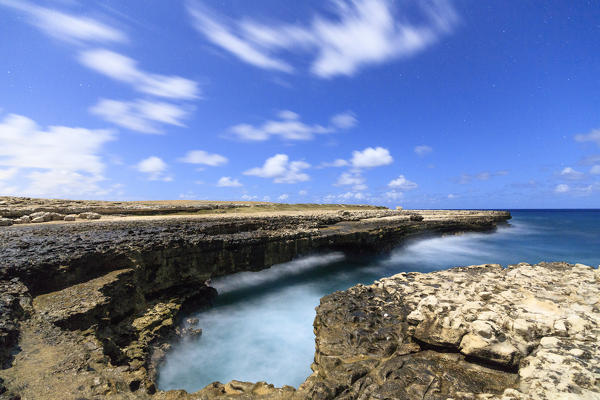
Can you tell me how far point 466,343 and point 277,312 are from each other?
25.9 ft

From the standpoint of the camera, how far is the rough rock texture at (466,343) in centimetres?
346

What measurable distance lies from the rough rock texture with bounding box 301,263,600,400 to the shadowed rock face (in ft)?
0.60

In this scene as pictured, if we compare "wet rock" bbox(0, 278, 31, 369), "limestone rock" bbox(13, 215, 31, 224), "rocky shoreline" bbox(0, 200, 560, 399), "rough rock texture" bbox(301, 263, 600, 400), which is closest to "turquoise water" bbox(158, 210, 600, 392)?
"rocky shoreline" bbox(0, 200, 560, 399)

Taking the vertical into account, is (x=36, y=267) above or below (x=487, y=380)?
above

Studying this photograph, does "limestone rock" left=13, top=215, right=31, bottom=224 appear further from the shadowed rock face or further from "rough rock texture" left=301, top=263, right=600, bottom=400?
"rough rock texture" left=301, top=263, right=600, bottom=400

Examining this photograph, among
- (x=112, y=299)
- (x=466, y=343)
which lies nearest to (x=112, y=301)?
(x=112, y=299)

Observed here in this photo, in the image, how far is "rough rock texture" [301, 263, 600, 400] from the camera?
136 inches

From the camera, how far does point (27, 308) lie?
5688 mm

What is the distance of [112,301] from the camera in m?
7.20

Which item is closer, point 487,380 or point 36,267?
point 487,380

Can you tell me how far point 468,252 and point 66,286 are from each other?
85.0 ft

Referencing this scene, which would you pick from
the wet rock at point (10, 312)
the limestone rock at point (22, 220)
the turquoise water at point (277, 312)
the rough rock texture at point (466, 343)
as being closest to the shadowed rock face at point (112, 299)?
the wet rock at point (10, 312)

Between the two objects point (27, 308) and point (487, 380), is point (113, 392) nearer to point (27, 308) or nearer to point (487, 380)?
point (27, 308)

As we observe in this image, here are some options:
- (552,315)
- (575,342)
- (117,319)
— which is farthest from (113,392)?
(552,315)
